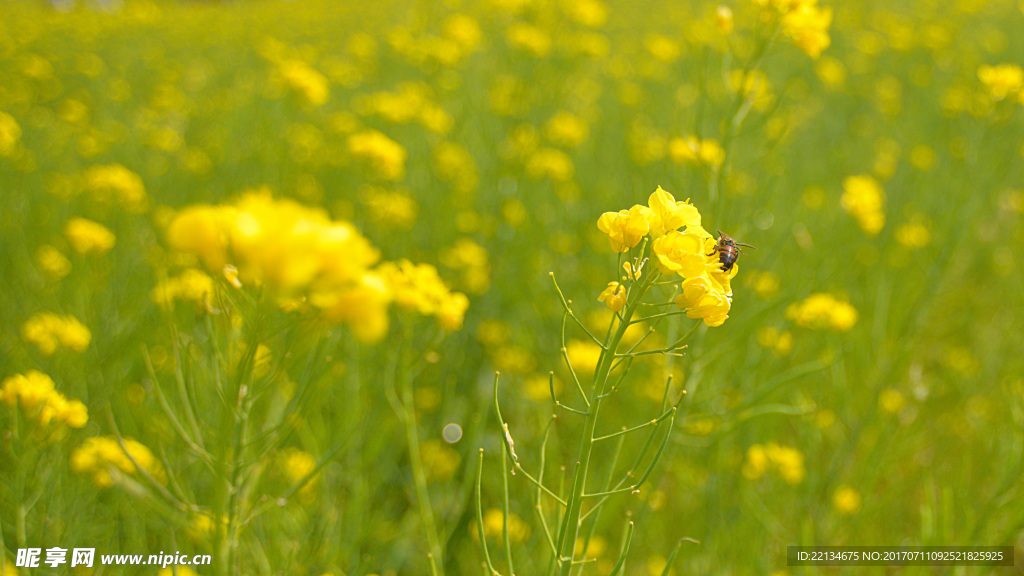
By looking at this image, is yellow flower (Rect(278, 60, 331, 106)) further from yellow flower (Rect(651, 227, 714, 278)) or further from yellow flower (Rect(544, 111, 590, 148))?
yellow flower (Rect(651, 227, 714, 278))

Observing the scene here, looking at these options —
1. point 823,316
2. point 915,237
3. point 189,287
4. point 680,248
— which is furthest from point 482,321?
point 915,237

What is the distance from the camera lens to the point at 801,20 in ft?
5.81

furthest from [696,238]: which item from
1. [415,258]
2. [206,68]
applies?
[206,68]

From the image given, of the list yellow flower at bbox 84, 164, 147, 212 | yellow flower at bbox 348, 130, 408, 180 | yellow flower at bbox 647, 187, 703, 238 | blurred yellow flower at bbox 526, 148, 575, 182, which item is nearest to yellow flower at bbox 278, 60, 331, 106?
yellow flower at bbox 348, 130, 408, 180

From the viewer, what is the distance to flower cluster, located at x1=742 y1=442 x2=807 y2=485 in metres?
2.40

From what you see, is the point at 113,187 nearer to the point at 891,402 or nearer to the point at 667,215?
the point at 667,215

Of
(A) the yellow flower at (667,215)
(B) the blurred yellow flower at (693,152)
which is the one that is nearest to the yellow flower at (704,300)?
(A) the yellow flower at (667,215)

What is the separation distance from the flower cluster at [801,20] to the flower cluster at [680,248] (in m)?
1.16

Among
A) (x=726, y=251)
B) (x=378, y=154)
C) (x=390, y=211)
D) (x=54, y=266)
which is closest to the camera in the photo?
(x=726, y=251)

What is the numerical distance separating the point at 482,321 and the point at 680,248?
2.42 m

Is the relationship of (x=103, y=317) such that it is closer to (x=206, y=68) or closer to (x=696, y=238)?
(x=696, y=238)

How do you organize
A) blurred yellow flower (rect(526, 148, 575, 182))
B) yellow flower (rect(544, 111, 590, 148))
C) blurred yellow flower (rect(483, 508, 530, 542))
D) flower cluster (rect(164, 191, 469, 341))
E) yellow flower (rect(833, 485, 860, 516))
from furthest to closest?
yellow flower (rect(544, 111, 590, 148)) → blurred yellow flower (rect(526, 148, 575, 182)) → yellow flower (rect(833, 485, 860, 516)) → blurred yellow flower (rect(483, 508, 530, 542)) → flower cluster (rect(164, 191, 469, 341))

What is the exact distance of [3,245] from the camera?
10.2 ft

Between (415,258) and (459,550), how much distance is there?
1.81 metres
